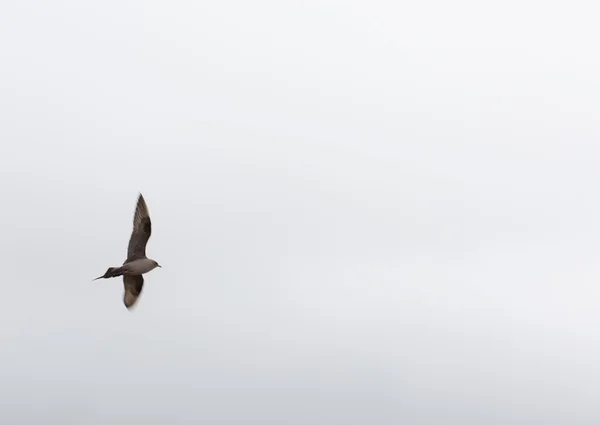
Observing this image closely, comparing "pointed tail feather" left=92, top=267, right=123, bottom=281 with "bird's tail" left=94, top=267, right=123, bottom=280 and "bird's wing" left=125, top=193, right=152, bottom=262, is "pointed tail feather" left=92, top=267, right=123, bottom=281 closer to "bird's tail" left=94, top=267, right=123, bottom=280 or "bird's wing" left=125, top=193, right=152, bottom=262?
"bird's tail" left=94, top=267, right=123, bottom=280

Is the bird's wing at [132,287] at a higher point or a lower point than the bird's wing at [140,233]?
lower

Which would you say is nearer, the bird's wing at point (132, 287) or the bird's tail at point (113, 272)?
the bird's tail at point (113, 272)

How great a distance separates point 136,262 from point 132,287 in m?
2.22

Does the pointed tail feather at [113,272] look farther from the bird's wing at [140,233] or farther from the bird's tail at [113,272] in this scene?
the bird's wing at [140,233]

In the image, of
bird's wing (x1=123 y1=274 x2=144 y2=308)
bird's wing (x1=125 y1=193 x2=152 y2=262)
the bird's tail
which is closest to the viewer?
the bird's tail

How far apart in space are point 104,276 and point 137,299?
4415 millimetres

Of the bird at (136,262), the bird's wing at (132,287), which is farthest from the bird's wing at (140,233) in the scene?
the bird's wing at (132,287)

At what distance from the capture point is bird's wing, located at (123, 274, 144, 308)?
188ft

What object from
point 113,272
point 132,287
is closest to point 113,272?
point 113,272

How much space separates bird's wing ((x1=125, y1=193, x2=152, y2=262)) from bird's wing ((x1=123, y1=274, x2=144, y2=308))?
5.11ft

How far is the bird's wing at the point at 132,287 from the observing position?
57438 mm

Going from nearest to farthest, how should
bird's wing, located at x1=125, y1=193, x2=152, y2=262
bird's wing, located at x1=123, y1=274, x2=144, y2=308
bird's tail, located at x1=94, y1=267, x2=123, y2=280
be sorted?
bird's tail, located at x1=94, y1=267, x2=123, y2=280
bird's wing, located at x1=123, y1=274, x2=144, y2=308
bird's wing, located at x1=125, y1=193, x2=152, y2=262

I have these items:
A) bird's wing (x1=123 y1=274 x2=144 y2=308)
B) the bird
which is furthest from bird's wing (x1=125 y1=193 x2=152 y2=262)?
bird's wing (x1=123 y1=274 x2=144 y2=308)

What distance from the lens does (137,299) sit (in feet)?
190
